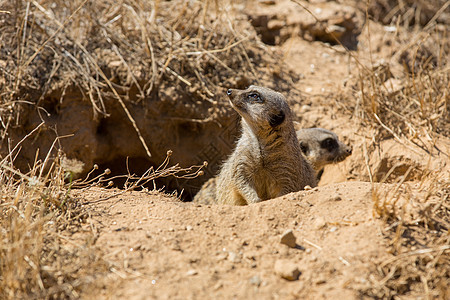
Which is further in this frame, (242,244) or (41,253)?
(242,244)

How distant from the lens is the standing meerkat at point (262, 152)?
3.88 m

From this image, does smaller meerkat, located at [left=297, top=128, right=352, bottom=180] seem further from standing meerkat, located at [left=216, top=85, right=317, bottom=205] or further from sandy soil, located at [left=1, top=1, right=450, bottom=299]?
sandy soil, located at [left=1, top=1, right=450, bottom=299]

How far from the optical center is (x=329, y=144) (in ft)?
16.5

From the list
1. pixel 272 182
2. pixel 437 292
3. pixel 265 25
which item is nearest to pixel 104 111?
pixel 272 182

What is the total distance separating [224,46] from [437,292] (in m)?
3.87

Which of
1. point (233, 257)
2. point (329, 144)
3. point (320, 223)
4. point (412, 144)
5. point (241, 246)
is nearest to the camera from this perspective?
point (233, 257)

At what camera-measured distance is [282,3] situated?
6.41 meters

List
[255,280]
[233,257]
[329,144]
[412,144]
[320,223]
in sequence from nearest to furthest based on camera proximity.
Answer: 1. [255,280]
2. [233,257]
3. [320,223]
4. [412,144]
5. [329,144]

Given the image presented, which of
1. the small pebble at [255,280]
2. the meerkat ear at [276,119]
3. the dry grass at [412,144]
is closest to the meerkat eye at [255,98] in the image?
the meerkat ear at [276,119]

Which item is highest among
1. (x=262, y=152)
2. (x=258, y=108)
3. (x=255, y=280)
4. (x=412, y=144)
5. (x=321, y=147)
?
(x=258, y=108)

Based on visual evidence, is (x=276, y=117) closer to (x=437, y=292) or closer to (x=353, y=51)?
(x=437, y=292)

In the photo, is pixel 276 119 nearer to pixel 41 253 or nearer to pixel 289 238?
pixel 289 238

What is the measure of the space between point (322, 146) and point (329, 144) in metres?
0.08

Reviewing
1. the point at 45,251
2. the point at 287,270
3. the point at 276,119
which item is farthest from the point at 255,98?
the point at 45,251
